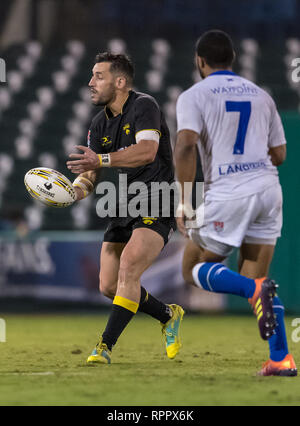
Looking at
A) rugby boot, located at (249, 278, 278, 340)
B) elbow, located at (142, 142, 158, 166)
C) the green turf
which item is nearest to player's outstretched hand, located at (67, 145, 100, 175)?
elbow, located at (142, 142, 158, 166)

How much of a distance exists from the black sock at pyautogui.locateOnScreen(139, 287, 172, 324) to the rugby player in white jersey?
1.22m

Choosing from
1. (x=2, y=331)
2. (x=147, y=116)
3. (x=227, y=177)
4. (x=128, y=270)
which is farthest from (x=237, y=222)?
(x=2, y=331)

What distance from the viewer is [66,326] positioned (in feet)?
35.9

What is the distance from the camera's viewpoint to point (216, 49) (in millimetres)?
5309

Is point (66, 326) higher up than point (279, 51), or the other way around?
point (279, 51)

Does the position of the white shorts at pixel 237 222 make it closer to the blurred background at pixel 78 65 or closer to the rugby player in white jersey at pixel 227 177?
the rugby player in white jersey at pixel 227 177

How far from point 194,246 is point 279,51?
58.6 feet

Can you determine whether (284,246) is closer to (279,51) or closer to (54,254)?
(54,254)

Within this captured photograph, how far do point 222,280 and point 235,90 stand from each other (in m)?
1.21

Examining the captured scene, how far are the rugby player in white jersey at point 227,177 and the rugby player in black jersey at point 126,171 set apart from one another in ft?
2.23

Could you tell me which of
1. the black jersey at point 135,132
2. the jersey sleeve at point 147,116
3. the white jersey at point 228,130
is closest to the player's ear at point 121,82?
the black jersey at point 135,132

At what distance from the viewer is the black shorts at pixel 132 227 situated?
6.11m

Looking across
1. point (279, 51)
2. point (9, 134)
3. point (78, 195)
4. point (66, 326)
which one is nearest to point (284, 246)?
point (66, 326)

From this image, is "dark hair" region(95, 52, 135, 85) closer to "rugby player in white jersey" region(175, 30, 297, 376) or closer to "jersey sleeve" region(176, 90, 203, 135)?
"rugby player in white jersey" region(175, 30, 297, 376)
